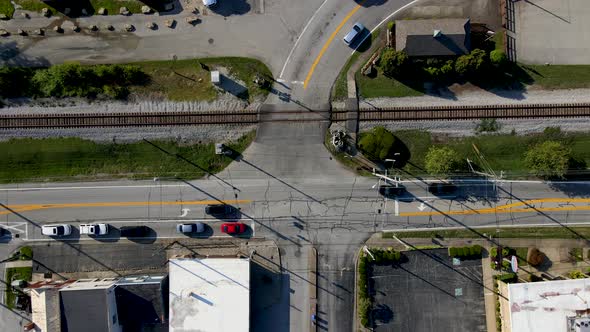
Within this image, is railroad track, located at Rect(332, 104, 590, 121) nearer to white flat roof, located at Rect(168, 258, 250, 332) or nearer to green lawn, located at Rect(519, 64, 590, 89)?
green lawn, located at Rect(519, 64, 590, 89)

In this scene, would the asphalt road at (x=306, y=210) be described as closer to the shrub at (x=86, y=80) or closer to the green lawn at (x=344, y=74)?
the green lawn at (x=344, y=74)

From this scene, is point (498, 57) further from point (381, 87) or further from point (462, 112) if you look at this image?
point (381, 87)

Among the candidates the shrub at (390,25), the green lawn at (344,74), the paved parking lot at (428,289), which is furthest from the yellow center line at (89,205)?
the shrub at (390,25)

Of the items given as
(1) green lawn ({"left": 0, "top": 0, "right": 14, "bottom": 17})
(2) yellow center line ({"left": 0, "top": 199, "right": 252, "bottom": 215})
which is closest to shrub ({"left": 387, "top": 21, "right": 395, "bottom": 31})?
(2) yellow center line ({"left": 0, "top": 199, "right": 252, "bottom": 215})

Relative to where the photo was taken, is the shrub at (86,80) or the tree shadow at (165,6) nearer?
the shrub at (86,80)

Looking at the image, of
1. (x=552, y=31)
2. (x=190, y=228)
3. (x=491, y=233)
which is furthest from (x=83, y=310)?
(x=552, y=31)
